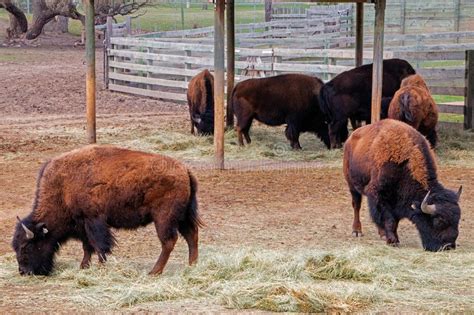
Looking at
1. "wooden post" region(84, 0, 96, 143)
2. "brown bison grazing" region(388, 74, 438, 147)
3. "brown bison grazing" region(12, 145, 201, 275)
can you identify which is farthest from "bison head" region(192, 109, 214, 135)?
"brown bison grazing" region(12, 145, 201, 275)

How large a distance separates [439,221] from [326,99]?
26.8ft

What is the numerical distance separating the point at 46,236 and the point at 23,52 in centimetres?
2739

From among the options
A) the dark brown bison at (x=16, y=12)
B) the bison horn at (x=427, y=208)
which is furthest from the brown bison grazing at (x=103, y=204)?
the dark brown bison at (x=16, y=12)

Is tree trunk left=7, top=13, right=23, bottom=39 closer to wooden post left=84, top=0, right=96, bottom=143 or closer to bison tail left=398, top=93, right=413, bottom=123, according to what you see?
wooden post left=84, top=0, right=96, bottom=143

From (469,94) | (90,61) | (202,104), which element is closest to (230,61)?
(202,104)

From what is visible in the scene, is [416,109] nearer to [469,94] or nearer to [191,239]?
[469,94]

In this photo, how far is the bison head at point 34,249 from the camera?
30.7 feet

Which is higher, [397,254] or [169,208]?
[169,208]

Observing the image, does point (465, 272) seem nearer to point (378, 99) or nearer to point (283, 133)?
point (378, 99)

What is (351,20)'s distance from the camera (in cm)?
4478

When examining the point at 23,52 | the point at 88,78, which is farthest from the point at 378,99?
the point at 23,52

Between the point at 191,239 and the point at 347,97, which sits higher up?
the point at 347,97

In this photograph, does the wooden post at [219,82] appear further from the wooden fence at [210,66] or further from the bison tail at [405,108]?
the wooden fence at [210,66]

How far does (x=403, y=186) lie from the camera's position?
11.0 m
